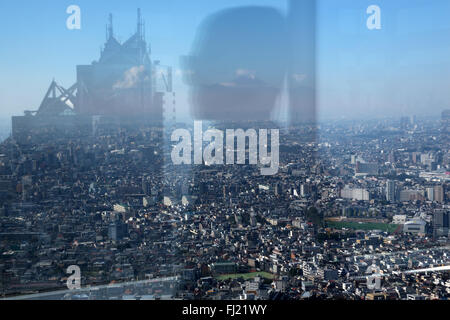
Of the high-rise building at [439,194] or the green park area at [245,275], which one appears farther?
the high-rise building at [439,194]

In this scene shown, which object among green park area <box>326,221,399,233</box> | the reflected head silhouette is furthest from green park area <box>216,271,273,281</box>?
the reflected head silhouette

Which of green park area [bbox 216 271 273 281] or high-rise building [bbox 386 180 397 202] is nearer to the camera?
green park area [bbox 216 271 273 281]

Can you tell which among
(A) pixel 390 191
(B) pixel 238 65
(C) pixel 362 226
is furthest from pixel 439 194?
(B) pixel 238 65

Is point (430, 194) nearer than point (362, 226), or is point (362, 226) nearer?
point (362, 226)

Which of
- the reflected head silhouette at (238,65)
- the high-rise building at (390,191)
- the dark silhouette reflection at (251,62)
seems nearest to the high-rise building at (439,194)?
the high-rise building at (390,191)

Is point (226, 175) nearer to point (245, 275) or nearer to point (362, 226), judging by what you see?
point (245, 275)

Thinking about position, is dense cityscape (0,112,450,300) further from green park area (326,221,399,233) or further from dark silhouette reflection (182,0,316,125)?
dark silhouette reflection (182,0,316,125)

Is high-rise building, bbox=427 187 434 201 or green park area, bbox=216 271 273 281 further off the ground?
high-rise building, bbox=427 187 434 201

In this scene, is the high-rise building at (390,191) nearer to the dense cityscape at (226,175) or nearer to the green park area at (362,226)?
the dense cityscape at (226,175)

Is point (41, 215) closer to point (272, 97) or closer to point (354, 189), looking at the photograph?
point (272, 97)
